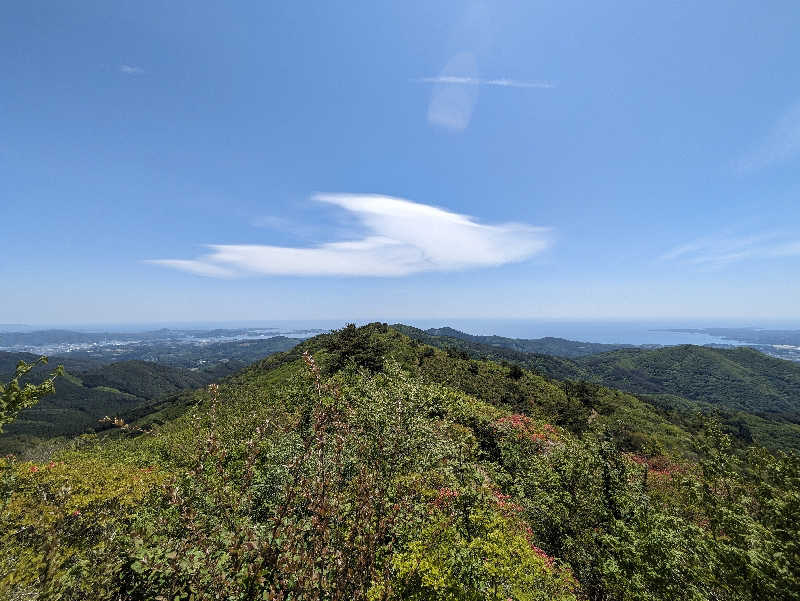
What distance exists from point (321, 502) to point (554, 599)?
1041 cm

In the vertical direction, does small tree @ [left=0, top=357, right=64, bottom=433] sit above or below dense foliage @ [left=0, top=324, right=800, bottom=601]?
above

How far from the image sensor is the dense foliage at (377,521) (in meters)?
5.02

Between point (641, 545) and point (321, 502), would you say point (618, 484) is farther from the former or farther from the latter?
point (321, 502)

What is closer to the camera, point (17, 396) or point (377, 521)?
point (17, 396)

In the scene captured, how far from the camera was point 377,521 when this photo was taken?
638 centimetres

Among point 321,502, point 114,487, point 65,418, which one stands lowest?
point 65,418

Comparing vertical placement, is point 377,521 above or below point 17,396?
below

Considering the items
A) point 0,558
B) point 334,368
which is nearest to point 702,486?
point 0,558

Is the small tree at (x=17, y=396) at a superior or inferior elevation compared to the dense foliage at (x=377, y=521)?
superior

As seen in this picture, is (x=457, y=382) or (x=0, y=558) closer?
(x=0, y=558)

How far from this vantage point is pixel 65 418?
199 m

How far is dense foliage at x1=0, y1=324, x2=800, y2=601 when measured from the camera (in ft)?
16.5

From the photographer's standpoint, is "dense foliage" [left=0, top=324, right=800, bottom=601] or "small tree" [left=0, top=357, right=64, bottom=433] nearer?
"dense foliage" [left=0, top=324, right=800, bottom=601]

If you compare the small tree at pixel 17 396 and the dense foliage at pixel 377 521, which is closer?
the dense foliage at pixel 377 521
